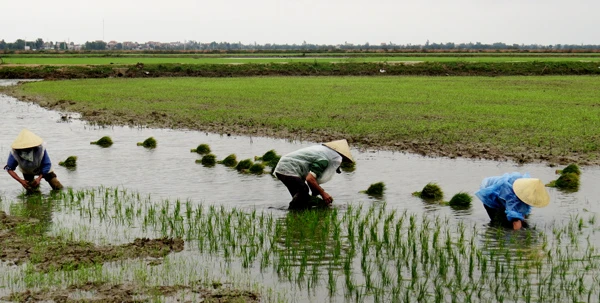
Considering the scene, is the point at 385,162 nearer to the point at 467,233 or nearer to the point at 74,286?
the point at 467,233

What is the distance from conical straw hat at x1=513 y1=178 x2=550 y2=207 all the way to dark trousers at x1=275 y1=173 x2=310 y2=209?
272 cm

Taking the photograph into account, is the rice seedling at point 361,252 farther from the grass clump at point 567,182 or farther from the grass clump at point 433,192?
the grass clump at point 567,182

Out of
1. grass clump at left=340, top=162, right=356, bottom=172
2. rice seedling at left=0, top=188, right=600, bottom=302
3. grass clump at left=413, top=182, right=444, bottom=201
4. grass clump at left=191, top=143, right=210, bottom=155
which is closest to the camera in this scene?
rice seedling at left=0, top=188, right=600, bottom=302

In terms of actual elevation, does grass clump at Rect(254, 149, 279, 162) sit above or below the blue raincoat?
below

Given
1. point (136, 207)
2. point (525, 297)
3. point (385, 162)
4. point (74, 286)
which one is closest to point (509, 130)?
point (385, 162)

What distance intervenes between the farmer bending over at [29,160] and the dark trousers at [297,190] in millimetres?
3596

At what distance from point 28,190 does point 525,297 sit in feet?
24.8

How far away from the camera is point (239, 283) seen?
6695 millimetres

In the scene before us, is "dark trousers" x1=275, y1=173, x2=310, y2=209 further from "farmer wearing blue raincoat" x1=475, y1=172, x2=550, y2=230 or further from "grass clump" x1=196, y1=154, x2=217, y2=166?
"grass clump" x1=196, y1=154, x2=217, y2=166

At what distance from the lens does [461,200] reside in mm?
9891

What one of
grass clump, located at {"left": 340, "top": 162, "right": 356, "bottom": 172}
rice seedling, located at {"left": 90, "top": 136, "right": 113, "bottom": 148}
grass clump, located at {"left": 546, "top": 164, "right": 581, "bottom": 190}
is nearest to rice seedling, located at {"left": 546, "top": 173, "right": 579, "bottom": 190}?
grass clump, located at {"left": 546, "top": 164, "right": 581, "bottom": 190}

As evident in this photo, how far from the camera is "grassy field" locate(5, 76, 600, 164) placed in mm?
14919

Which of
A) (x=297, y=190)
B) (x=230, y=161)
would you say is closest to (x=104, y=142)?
(x=230, y=161)

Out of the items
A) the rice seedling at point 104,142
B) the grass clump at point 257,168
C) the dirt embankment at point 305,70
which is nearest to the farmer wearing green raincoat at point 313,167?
the grass clump at point 257,168
